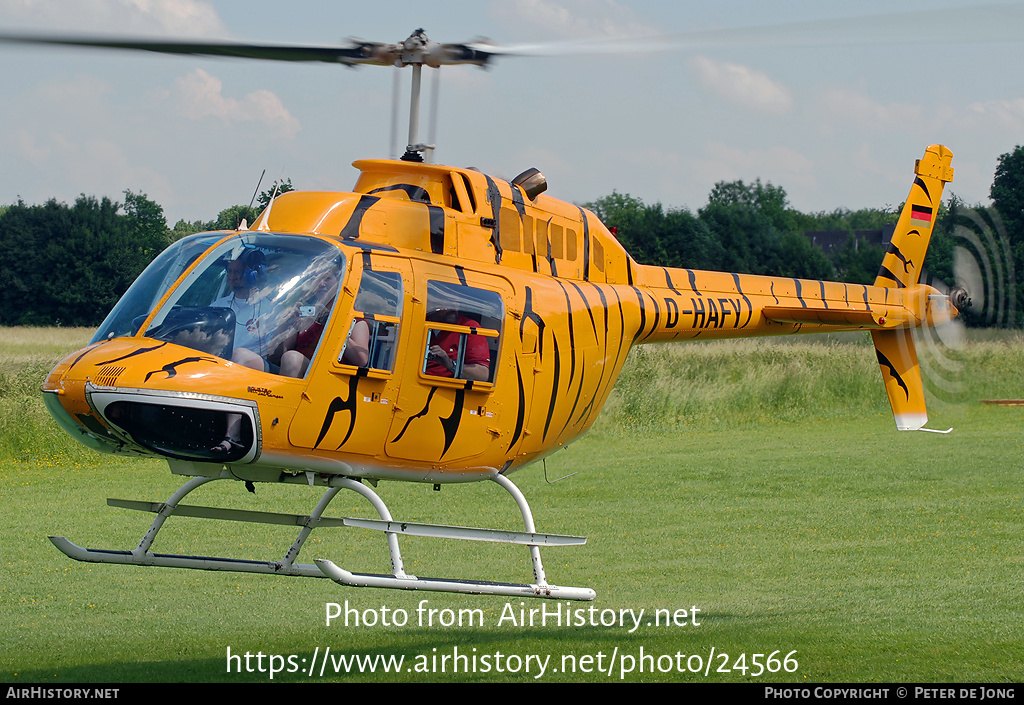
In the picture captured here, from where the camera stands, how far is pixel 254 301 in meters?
6.95

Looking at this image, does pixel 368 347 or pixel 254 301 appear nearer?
pixel 254 301

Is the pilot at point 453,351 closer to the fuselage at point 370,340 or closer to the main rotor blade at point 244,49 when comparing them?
the fuselage at point 370,340

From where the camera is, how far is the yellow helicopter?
6.74 m

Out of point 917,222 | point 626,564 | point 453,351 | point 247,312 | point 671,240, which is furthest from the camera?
point 671,240

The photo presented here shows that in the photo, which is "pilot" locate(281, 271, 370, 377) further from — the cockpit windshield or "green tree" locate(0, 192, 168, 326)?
"green tree" locate(0, 192, 168, 326)

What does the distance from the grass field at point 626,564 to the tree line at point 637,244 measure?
178 cm

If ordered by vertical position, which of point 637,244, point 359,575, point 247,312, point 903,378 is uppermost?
point 637,244

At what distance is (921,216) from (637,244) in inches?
1370

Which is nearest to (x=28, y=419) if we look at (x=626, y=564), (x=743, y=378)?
(x=626, y=564)

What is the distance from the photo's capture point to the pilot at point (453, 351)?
7734 millimetres

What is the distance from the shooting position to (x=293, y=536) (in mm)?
16188

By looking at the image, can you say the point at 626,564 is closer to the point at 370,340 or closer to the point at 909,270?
the point at 909,270

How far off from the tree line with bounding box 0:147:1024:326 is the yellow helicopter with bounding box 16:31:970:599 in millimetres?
1308
